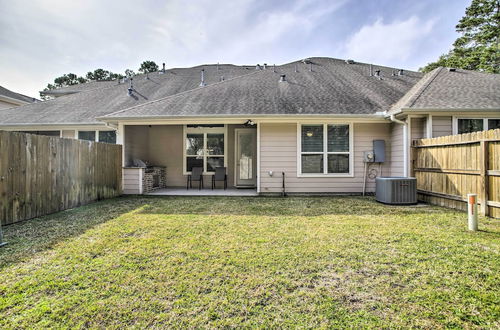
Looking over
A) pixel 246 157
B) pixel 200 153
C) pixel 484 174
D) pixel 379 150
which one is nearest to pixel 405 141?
pixel 379 150

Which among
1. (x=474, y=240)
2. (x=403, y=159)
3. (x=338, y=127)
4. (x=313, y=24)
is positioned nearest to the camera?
(x=474, y=240)

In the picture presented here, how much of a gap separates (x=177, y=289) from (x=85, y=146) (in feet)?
19.1

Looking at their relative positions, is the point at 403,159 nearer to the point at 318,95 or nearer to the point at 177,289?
the point at 318,95

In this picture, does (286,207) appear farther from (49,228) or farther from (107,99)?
(107,99)

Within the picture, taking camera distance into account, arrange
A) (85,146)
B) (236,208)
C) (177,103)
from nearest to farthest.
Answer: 1. (236,208)
2. (85,146)
3. (177,103)

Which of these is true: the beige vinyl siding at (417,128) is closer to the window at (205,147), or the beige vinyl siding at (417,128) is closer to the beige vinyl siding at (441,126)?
the beige vinyl siding at (441,126)

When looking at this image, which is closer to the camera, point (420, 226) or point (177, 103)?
point (420, 226)

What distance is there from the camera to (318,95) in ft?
28.6

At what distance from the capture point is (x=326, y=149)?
782 centimetres

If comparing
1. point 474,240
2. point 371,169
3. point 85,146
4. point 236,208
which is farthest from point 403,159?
point 85,146

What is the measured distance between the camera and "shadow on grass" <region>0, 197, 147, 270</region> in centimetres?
319

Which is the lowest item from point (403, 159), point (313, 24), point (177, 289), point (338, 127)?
point (177, 289)

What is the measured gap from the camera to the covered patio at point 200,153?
962 centimetres

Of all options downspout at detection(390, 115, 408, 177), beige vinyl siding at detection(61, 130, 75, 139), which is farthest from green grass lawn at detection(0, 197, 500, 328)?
beige vinyl siding at detection(61, 130, 75, 139)
